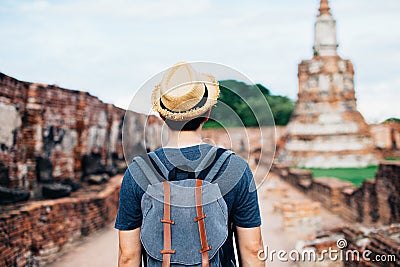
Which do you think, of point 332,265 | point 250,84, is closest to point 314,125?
point 332,265

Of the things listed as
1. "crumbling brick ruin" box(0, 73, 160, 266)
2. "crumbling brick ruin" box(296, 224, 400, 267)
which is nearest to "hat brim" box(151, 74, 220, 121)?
"crumbling brick ruin" box(0, 73, 160, 266)

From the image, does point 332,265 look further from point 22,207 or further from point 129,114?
point 22,207

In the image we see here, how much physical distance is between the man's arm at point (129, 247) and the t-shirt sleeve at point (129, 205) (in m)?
0.03

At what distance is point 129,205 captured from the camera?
1.59 meters

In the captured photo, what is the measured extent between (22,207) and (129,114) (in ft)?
11.3

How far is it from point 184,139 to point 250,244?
0.50 metres

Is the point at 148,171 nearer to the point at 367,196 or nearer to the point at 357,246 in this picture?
the point at 357,246

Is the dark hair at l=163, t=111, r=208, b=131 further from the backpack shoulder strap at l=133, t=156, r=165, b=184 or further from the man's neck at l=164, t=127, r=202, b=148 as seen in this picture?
the backpack shoulder strap at l=133, t=156, r=165, b=184

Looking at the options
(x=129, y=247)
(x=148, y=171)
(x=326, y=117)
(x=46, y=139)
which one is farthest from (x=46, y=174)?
(x=326, y=117)

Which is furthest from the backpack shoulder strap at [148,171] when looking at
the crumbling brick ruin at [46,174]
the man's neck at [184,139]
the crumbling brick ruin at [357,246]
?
the crumbling brick ruin at [357,246]

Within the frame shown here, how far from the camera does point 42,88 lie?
22.4ft

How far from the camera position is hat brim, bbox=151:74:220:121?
1.62 meters

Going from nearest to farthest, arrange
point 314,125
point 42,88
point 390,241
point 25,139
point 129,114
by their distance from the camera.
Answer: point 129,114, point 390,241, point 25,139, point 42,88, point 314,125

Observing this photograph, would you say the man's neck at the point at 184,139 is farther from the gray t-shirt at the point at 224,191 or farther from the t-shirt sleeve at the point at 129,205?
the t-shirt sleeve at the point at 129,205
